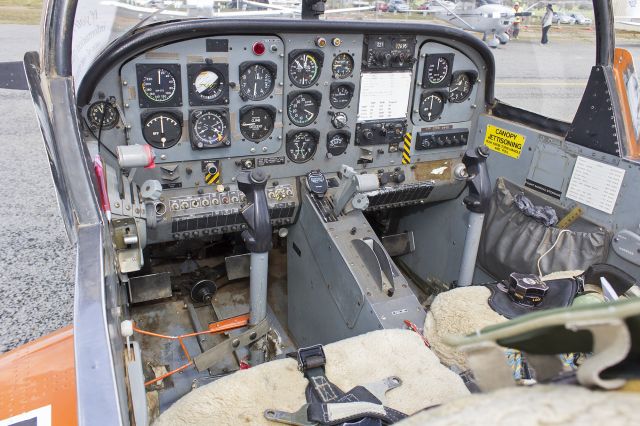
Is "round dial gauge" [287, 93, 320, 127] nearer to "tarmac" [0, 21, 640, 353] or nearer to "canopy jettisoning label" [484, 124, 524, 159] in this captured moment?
"canopy jettisoning label" [484, 124, 524, 159]

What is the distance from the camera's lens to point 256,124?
285 cm

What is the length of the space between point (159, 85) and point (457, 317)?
1788 millimetres

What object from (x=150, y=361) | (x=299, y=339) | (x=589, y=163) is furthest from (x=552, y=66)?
(x=150, y=361)

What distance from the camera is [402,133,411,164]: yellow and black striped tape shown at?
3.29 meters

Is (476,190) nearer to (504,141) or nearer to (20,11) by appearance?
(504,141)

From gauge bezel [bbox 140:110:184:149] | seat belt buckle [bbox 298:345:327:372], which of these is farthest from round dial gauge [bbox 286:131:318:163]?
seat belt buckle [bbox 298:345:327:372]

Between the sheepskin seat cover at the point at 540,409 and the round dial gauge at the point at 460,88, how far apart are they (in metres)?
2.99

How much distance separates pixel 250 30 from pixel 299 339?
180cm

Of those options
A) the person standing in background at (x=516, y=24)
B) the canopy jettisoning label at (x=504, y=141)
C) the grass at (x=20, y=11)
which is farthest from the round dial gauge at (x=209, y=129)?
the grass at (x=20, y=11)

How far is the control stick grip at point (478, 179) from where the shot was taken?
2.73 metres

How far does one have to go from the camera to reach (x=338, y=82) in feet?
9.65

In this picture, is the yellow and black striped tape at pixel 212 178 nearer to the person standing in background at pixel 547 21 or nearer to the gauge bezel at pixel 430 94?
the gauge bezel at pixel 430 94

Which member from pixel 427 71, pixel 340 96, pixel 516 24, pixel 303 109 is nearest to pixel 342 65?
pixel 340 96

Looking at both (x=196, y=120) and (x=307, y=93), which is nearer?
(x=196, y=120)
